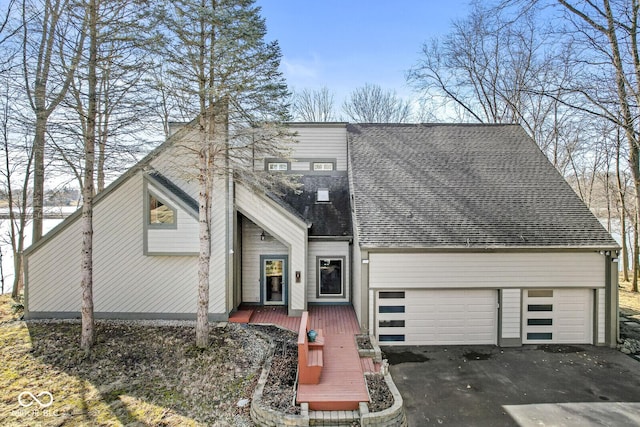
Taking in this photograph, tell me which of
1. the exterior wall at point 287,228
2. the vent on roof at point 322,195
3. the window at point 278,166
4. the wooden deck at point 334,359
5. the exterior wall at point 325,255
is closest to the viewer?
the wooden deck at point 334,359

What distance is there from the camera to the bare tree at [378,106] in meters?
23.7

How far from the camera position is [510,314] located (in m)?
9.30

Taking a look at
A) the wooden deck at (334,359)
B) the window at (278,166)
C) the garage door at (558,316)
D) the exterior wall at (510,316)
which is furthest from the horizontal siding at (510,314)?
the window at (278,166)

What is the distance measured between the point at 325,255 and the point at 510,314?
583 centimetres

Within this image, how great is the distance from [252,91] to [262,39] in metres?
1.21

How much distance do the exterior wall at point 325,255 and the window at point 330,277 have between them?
0.11m

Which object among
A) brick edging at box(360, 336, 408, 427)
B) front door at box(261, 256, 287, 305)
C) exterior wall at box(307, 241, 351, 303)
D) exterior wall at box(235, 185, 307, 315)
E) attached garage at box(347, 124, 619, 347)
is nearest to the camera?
brick edging at box(360, 336, 408, 427)

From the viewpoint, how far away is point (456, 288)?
928 cm

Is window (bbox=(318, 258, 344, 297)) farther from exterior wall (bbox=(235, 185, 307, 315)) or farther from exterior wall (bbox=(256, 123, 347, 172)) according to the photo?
exterior wall (bbox=(256, 123, 347, 172))

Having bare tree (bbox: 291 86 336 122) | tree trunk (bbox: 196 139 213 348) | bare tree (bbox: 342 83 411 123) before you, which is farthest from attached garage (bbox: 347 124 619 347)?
bare tree (bbox: 291 86 336 122)

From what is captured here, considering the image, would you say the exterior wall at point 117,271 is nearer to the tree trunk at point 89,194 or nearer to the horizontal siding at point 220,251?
the horizontal siding at point 220,251

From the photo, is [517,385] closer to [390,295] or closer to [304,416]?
[390,295]

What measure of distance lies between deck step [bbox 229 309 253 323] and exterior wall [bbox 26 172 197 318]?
118 centimetres

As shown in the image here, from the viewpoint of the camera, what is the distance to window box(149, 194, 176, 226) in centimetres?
945
